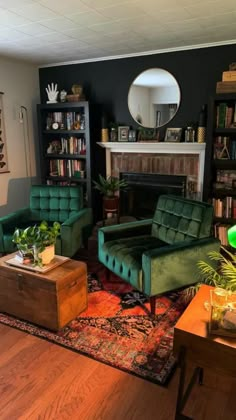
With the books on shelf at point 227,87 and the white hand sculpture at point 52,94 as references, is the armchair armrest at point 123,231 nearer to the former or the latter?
the books on shelf at point 227,87

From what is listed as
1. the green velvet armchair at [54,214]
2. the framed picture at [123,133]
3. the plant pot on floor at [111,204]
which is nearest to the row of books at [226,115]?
the framed picture at [123,133]

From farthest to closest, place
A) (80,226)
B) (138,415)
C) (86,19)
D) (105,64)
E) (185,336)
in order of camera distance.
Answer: (105,64) < (80,226) < (86,19) < (138,415) < (185,336)

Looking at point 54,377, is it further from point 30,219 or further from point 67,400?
point 30,219

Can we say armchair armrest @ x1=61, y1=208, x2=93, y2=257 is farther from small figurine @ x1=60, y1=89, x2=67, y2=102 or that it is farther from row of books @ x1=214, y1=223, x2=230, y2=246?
small figurine @ x1=60, y1=89, x2=67, y2=102

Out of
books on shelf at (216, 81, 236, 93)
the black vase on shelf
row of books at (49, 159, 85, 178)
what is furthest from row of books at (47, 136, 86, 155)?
books on shelf at (216, 81, 236, 93)

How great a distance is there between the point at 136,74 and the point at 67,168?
1597 mm

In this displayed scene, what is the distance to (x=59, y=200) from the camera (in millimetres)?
3779

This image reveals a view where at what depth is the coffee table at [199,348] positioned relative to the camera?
4.74 ft

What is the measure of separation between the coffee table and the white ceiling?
2.25 meters

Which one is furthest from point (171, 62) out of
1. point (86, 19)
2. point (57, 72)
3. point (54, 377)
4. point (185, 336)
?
point (54, 377)

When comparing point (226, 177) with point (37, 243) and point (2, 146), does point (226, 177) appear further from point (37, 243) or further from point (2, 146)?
point (2, 146)

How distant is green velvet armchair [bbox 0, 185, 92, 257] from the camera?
131 inches

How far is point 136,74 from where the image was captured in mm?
3934

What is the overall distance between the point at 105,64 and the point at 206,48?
1.33 metres
